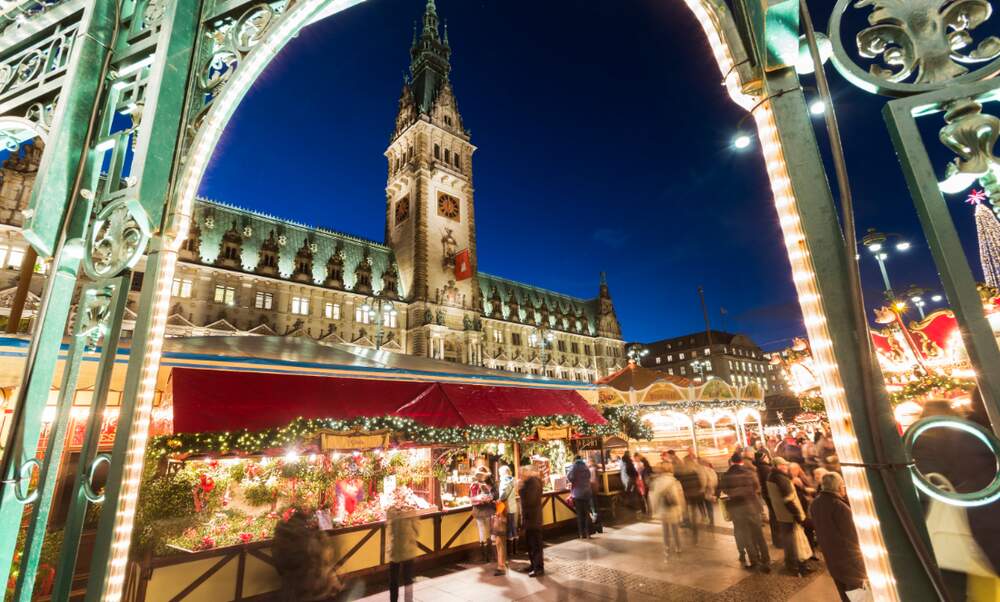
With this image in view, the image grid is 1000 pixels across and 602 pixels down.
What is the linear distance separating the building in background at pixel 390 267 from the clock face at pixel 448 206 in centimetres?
12

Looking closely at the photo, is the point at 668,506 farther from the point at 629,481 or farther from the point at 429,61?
the point at 429,61

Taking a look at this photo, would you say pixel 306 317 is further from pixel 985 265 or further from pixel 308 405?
pixel 985 265

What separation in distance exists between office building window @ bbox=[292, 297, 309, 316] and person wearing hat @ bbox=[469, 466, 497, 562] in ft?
114

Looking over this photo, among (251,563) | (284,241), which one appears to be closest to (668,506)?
(251,563)

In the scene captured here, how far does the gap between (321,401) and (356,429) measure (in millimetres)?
1048

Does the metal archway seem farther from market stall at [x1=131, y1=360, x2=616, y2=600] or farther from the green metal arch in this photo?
market stall at [x1=131, y1=360, x2=616, y2=600]

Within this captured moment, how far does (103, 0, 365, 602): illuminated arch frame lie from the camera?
2.80 m

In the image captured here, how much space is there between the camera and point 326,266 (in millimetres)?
44094

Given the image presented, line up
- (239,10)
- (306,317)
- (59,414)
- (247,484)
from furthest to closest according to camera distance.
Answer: (306,317) → (247,484) → (239,10) → (59,414)

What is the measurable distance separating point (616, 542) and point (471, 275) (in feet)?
125

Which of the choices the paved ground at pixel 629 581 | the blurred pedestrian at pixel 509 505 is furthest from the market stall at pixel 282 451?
the paved ground at pixel 629 581

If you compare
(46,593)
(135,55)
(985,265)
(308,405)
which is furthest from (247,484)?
(985,265)

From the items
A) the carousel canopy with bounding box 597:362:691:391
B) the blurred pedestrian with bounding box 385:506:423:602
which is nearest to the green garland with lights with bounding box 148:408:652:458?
the blurred pedestrian with bounding box 385:506:423:602

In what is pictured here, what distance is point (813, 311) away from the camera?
163cm
